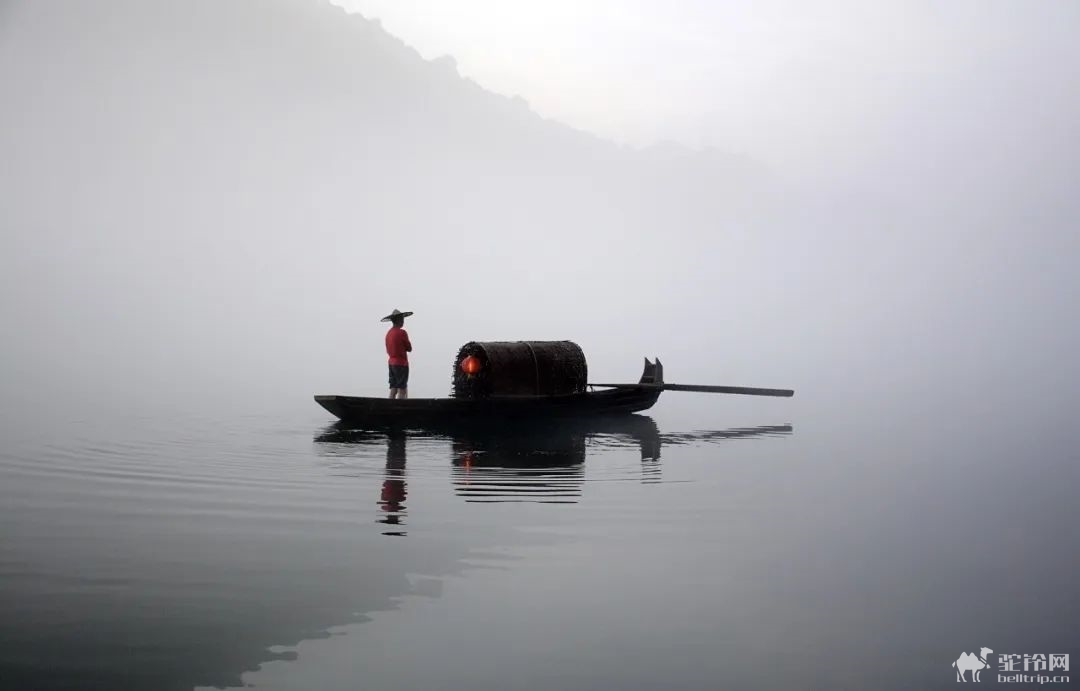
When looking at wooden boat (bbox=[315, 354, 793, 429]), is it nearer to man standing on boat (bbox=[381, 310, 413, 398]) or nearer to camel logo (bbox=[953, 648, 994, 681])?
man standing on boat (bbox=[381, 310, 413, 398])

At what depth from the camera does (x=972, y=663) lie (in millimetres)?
6637

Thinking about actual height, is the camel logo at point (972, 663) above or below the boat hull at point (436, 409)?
below

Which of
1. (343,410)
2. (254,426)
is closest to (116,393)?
(254,426)

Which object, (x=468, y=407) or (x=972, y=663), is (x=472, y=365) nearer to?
(x=468, y=407)

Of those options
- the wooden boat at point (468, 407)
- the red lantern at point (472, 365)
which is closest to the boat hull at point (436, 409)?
the wooden boat at point (468, 407)

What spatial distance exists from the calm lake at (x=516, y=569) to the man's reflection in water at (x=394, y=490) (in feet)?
0.24

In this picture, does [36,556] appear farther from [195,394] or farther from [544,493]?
[195,394]

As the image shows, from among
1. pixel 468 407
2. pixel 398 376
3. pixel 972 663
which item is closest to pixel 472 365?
pixel 468 407

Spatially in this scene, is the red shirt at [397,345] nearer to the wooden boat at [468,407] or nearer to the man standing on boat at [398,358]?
the man standing on boat at [398,358]

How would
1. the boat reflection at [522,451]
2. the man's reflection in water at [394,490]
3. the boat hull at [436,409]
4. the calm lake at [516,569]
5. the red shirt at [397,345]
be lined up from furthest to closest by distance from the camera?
the red shirt at [397,345] → the boat hull at [436,409] → the boat reflection at [522,451] → the man's reflection in water at [394,490] → the calm lake at [516,569]

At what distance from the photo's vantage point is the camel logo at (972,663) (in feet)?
21.2

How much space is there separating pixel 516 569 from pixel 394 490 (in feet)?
14.9

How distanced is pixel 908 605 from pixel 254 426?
17142mm

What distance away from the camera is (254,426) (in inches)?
879
